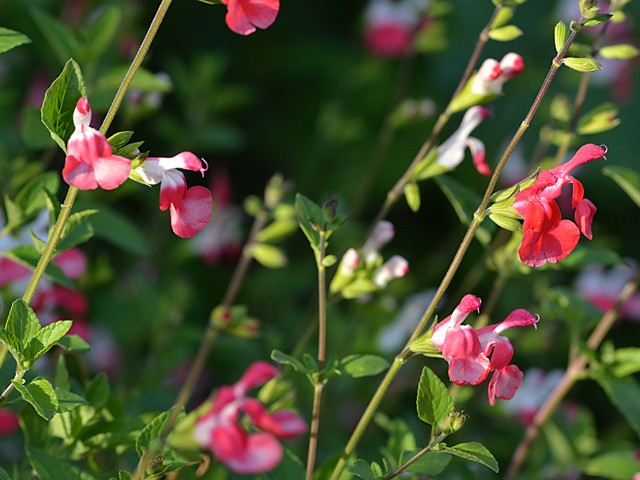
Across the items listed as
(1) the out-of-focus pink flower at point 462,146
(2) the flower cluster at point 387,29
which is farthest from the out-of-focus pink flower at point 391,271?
(2) the flower cluster at point 387,29

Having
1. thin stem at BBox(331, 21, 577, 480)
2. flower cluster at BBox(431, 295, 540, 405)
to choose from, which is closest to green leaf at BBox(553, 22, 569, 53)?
thin stem at BBox(331, 21, 577, 480)

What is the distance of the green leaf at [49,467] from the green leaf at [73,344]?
104mm

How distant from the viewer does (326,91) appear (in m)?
2.77

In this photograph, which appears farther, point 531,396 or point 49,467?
point 531,396

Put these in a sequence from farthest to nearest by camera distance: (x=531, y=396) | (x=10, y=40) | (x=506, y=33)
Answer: (x=531, y=396)
(x=506, y=33)
(x=10, y=40)

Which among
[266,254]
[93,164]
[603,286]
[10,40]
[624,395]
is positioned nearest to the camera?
[93,164]

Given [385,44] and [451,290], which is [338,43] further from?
[451,290]

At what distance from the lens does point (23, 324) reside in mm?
812

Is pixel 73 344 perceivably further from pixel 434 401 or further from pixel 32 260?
pixel 434 401

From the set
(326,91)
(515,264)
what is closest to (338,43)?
(326,91)

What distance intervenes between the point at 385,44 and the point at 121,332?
914 millimetres

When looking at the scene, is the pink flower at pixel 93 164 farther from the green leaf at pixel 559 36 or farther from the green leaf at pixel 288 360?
the green leaf at pixel 559 36

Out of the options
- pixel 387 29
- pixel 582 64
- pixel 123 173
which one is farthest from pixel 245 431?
pixel 387 29

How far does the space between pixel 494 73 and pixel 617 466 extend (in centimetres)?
57
